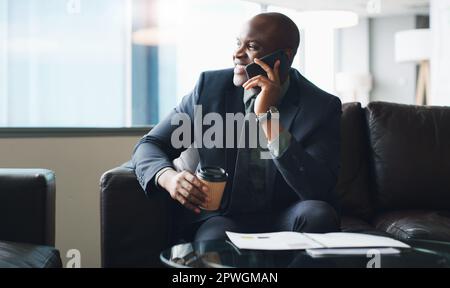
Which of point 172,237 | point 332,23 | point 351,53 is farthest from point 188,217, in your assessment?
point 351,53

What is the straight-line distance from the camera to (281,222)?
1.54m

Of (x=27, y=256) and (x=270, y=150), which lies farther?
(x=270, y=150)

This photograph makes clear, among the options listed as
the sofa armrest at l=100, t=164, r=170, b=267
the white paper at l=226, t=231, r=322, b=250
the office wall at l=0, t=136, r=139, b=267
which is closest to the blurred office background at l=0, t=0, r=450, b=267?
the office wall at l=0, t=136, r=139, b=267

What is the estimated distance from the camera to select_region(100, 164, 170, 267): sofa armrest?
159cm

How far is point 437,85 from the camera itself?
19.6 feet

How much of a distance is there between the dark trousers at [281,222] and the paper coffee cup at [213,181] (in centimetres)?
11

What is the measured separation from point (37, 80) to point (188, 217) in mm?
1649

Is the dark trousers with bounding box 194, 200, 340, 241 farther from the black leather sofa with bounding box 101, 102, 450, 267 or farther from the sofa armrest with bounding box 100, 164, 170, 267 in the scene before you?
the black leather sofa with bounding box 101, 102, 450, 267

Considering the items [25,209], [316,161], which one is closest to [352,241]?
[316,161]

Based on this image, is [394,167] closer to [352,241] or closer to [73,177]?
[352,241]

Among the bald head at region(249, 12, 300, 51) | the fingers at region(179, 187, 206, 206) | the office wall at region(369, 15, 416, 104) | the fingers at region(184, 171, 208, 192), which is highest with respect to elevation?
the office wall at region(369, 15, 416, 104)

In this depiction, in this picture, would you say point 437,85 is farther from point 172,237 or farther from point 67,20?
point 172,237

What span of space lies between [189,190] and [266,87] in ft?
1.31

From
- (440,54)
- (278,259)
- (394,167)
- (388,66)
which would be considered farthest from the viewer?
(388,66)
